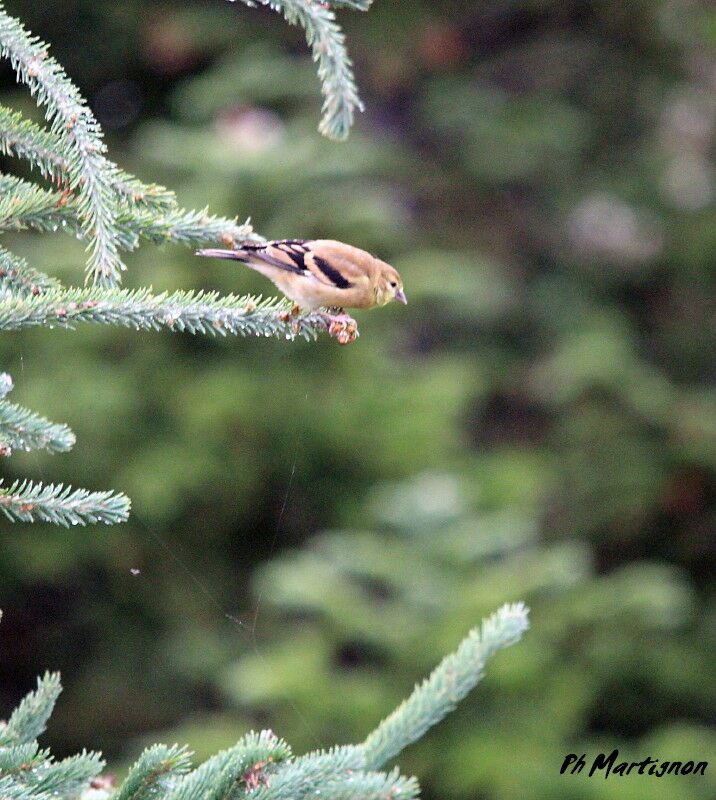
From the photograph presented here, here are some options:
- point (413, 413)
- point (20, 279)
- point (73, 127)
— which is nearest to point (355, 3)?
point (73, 127)

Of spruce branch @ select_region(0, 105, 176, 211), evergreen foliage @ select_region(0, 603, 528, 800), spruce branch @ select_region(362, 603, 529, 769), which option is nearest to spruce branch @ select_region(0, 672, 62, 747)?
evergreen foliage @ select_region(0, 603, 528, 800)

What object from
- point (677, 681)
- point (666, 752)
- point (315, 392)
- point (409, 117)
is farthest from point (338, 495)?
point (409, 117)

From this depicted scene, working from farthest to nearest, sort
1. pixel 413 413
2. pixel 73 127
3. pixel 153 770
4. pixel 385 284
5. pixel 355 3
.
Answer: pixel 413 413
pixel 385 284
pixel 355 3
pixel 73 127
pixel 153 770

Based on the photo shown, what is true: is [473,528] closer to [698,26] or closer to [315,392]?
[315,392]

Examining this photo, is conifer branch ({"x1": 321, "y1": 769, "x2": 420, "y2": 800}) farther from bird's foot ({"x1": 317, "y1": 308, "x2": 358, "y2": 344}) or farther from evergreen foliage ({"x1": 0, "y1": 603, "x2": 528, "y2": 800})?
bird's foot ({"x1": 317, "y1": 308, "x2": 358, "y2": 344})

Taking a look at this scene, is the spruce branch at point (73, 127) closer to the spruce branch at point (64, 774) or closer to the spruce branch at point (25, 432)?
the spruce branch at point (25, 432)

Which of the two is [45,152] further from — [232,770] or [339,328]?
[232,770]
